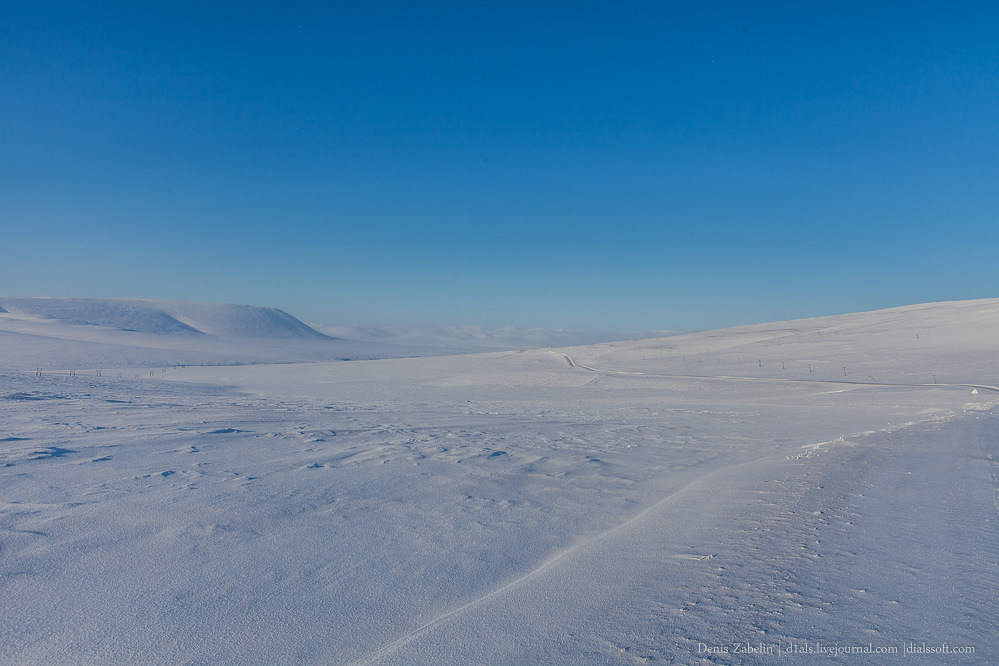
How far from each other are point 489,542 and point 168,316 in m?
161

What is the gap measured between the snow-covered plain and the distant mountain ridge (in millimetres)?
119725

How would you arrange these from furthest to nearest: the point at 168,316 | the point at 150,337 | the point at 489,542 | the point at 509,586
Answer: the point at 168,316
the point at 150,337
the point at 489,542
the point at 509,586

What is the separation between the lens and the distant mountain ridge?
127m

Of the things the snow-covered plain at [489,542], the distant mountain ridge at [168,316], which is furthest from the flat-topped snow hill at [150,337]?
the snow-covered plain at [489,542]

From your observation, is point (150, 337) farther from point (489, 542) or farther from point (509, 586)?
point (509, 586)

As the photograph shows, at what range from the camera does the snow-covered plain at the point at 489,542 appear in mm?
3609

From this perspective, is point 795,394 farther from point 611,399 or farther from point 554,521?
point 554,521

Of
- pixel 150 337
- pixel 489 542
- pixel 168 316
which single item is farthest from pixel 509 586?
pixel 168 316

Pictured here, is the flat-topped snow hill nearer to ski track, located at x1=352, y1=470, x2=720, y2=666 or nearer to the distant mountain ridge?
the distant mountain ridge

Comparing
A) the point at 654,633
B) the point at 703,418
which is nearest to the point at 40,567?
the point at 654,633

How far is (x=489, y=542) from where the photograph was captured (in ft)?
18.2

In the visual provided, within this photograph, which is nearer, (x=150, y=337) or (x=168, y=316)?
(x=150, y=337)

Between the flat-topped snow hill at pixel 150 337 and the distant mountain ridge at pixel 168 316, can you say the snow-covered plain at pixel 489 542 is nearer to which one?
the flat-topped snow hill at pixel 150 337

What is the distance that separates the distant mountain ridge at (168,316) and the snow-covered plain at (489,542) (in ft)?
393
